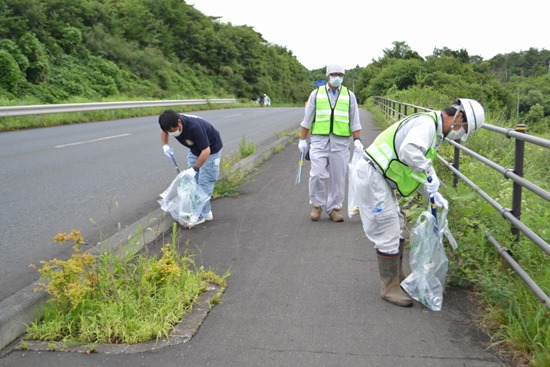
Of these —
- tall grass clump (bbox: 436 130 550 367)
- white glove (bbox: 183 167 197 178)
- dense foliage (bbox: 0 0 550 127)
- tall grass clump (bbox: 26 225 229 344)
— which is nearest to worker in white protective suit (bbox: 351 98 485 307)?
tall grass clump (bbox: 436 130 550 367)

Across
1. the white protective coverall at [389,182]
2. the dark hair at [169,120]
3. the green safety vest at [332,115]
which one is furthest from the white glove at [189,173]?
the white protective coverall at [389,182]

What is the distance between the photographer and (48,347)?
11.0ft

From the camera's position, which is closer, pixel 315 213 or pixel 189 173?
pixel 189 173

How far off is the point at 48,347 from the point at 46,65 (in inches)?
878

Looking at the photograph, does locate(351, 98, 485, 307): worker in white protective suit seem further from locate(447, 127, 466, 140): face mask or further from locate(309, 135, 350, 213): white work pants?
locate(309, 135, 350, 213): white work pants

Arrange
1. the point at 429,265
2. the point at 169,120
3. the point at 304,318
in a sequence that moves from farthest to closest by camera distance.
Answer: the point at 169,120 < the point at 429,265 < the point at 304,318

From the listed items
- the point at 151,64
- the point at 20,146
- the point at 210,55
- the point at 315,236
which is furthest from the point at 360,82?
the point at 315,236

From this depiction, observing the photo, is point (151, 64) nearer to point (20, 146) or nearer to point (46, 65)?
point (46, 65)

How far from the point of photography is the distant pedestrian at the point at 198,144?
560 cm

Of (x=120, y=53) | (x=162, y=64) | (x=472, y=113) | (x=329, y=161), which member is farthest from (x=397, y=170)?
(x=162, y=64)

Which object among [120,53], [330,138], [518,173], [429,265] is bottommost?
[429,265]

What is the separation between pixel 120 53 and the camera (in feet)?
106

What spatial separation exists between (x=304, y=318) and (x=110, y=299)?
1.34 m

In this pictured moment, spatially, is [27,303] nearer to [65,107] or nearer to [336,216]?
[336,216]
